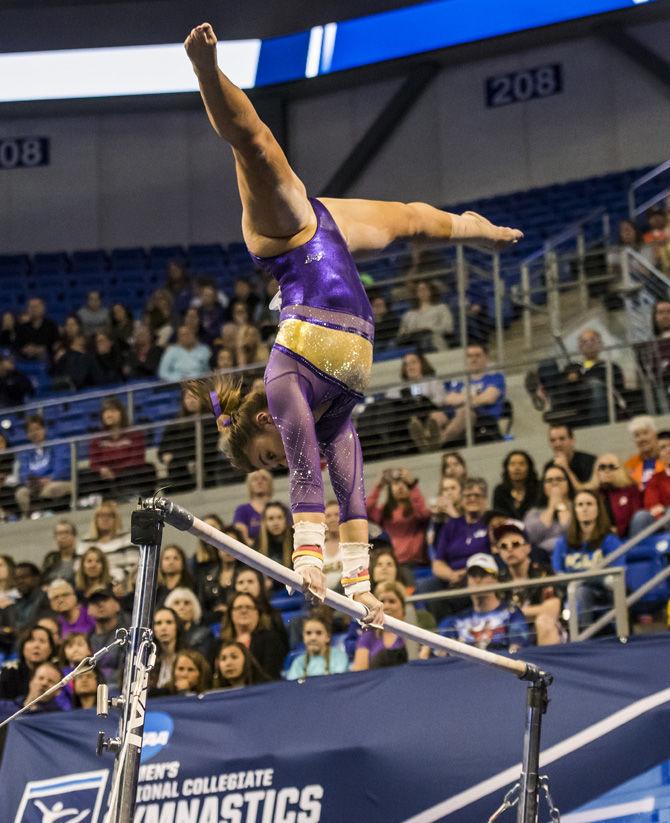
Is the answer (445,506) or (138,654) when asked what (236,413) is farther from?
(445,506)

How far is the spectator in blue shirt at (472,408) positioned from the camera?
9109mm

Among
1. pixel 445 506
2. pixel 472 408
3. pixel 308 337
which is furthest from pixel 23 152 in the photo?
pixel 308 337

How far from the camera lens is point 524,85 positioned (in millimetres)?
14523

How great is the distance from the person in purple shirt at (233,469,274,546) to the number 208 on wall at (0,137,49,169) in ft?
27.3

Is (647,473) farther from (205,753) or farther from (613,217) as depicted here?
(613,217)

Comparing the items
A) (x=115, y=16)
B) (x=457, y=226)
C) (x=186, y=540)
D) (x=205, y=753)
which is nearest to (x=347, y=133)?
(x=115, y=16)

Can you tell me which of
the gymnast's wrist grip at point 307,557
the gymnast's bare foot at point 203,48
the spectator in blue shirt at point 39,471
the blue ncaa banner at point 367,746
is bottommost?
the blue ncaa banner at point 367,746

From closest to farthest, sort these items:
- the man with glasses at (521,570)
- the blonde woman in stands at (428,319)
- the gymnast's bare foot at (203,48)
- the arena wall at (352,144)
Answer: the gymnast's bare foot at (203,48) < the man with glasses at (521,570) < the blonde woman in stands at (428,319) < the arena wall at (352,144)

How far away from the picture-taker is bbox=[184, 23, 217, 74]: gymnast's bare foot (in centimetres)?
330

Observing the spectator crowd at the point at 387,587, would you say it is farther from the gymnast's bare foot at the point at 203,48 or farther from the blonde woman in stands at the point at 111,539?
the gymnast's bare foot at the point at 203,48

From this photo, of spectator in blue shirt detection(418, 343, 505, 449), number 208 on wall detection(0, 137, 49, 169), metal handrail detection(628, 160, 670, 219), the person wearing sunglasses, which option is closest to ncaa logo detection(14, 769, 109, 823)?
the person wearing sunglasses

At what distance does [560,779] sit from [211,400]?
2.24 metres

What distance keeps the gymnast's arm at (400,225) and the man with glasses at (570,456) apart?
3747 mm

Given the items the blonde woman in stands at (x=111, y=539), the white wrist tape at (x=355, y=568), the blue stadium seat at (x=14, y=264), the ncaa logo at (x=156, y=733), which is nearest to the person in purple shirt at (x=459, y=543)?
the ncaa logo at (x=156, y=733)
